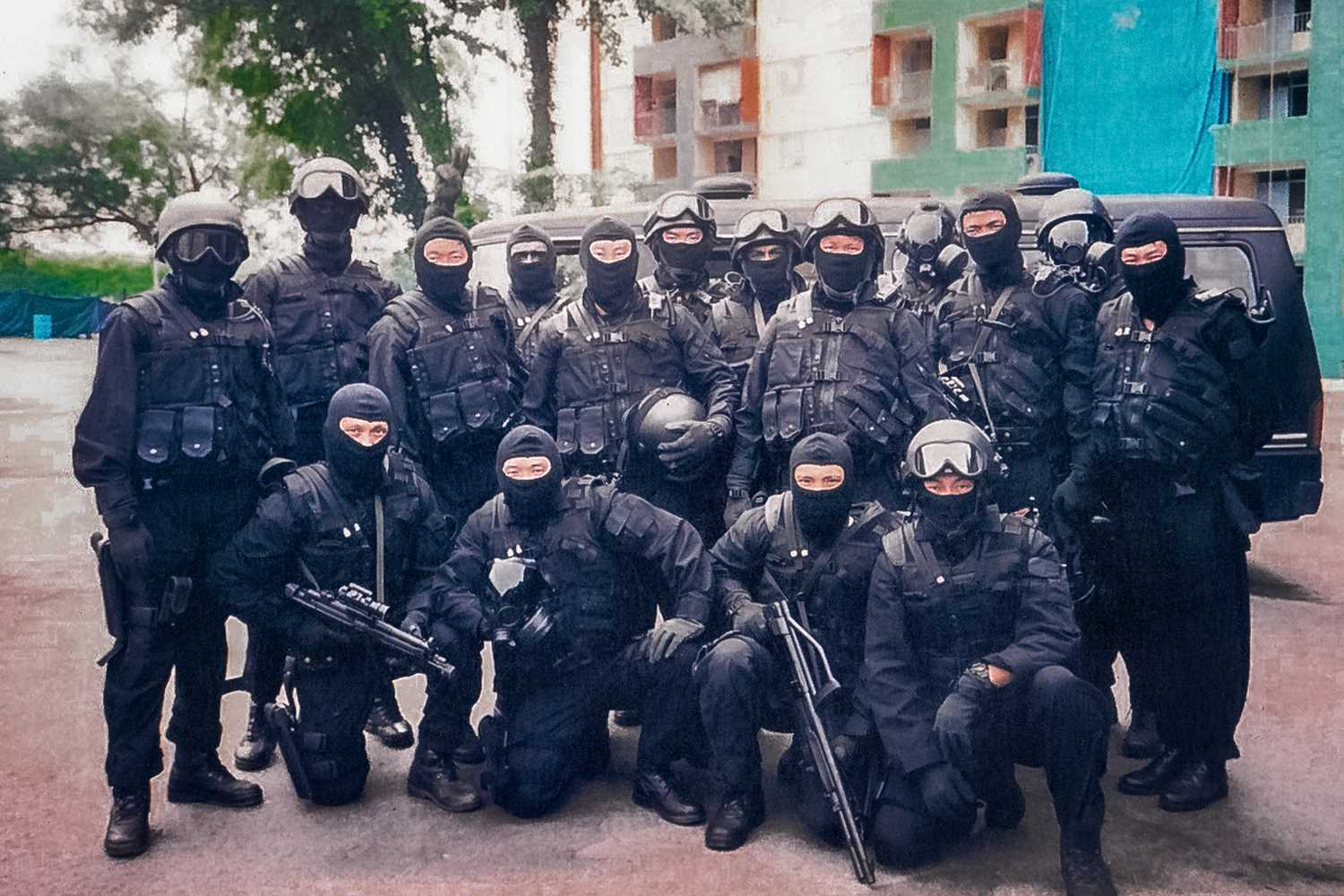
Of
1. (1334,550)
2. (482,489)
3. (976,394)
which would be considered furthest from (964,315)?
(1334,550)

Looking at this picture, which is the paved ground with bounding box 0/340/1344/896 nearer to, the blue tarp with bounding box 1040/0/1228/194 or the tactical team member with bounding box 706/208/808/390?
the tactical team member with bounding box 706/208/808/390

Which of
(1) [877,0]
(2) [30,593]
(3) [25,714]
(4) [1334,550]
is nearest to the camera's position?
(3) [25,714]

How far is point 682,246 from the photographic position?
623cm

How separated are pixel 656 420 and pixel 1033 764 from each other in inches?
80.3

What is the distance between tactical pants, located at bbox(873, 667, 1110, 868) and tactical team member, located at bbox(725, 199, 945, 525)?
52.5 inches

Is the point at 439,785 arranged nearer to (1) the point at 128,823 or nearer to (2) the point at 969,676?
(1) the point at 128,823

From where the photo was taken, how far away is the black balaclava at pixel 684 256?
20.5 ft

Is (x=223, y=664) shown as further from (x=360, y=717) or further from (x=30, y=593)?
(x=30, y=593)

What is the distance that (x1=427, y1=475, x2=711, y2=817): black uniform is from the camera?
5.02m

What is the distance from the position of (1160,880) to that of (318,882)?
2.74 meters

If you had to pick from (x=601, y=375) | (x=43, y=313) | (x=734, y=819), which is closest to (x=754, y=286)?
(x=601, y=375)

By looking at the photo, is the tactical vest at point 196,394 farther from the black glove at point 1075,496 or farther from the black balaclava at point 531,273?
the black glove at point 1075,496

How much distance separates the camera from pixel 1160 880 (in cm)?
432

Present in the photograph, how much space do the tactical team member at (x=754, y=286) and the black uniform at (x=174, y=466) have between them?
206 cm
